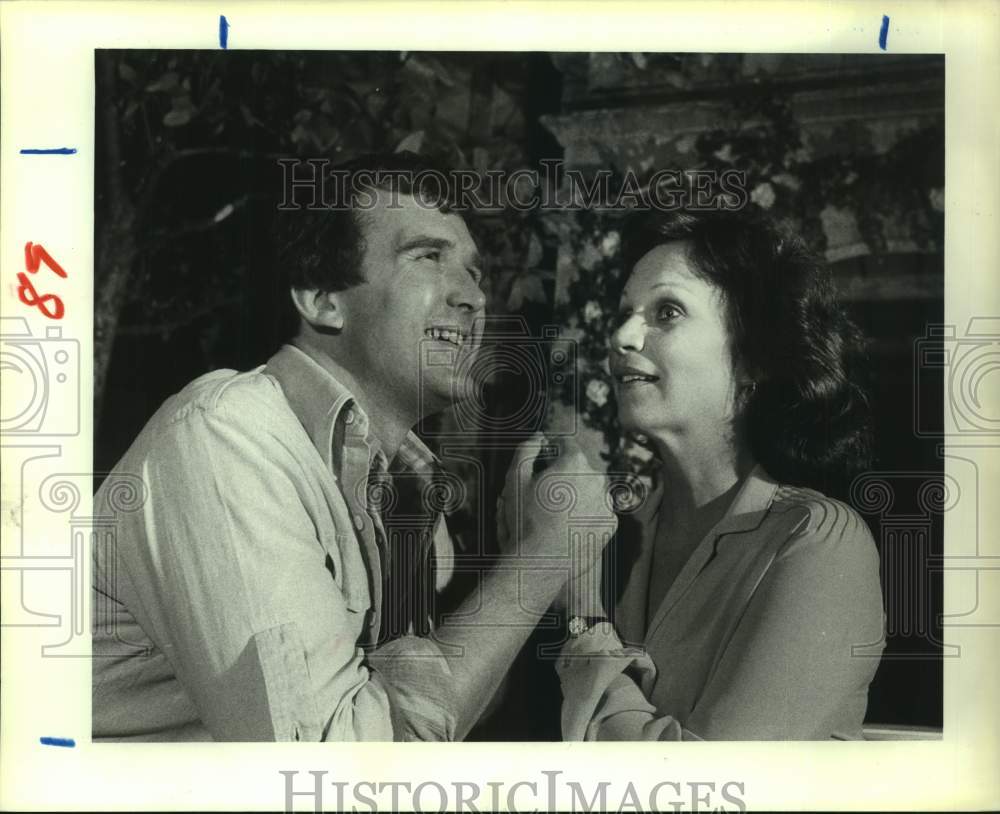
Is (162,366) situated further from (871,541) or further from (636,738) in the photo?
(871,541)

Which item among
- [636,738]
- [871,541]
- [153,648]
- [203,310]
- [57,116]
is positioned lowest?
[636,738]

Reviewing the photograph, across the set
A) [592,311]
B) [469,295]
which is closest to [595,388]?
[592,311]

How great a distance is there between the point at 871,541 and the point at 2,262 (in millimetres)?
2857

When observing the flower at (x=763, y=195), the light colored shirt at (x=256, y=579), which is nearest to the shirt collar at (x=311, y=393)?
the light colored shirt at (x=256, y=579)

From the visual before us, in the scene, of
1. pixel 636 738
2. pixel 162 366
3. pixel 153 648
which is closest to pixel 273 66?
pixel 162 366

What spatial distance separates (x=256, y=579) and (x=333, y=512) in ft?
1.01

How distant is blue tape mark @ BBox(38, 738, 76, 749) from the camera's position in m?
4.17

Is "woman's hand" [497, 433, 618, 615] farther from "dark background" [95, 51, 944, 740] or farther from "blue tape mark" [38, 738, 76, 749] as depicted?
"blue tape mark" [38, 738, 76, 749]

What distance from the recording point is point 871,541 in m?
4.21

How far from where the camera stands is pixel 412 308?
165 inches
